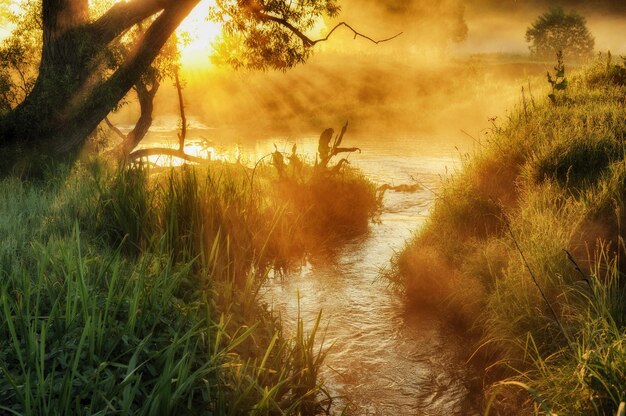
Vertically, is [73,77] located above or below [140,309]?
above

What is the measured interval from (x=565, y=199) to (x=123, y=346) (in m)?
5.41

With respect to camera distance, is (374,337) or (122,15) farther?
(122,15)

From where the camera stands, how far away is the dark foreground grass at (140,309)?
125 inches

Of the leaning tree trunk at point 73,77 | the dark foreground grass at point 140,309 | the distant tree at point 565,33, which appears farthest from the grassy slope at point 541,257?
the distant tree at point 565,33

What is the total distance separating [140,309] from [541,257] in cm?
391

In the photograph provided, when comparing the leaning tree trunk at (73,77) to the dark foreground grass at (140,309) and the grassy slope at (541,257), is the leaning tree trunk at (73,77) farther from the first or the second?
the grassy slope at (541,257)

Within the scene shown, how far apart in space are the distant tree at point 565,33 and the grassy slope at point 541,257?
175 feet

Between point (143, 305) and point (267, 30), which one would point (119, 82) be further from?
point (143, 305)

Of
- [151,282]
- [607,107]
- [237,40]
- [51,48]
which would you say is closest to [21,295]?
Answer: [151,282]

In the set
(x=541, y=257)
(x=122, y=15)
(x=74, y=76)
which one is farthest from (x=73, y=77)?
(x=541, y=257)

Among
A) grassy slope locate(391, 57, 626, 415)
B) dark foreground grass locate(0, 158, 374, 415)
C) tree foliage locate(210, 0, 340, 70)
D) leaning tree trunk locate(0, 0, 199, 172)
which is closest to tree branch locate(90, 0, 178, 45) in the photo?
leaning tree trunk locate(0, 0, 199, 172)

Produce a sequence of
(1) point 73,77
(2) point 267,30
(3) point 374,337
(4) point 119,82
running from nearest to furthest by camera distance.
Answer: (3) point 374,337 < (1) point 73,77 < (4) point 119,82 < (2) point 267,30

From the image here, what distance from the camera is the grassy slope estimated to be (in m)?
4.30

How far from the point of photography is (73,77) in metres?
11.1
